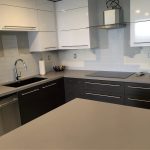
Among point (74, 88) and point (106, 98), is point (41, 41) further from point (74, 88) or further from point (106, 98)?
point (106, 98)

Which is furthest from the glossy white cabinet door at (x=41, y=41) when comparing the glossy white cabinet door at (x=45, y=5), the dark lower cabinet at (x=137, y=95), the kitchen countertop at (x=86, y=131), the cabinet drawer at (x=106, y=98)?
the kitchen countertop at (x=86, y=131)

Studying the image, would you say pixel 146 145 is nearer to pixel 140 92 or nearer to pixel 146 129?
pixel 146 129

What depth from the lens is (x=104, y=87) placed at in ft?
9.65

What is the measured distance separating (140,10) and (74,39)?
1.23 meters

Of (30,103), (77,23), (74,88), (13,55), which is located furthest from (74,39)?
(30,103)

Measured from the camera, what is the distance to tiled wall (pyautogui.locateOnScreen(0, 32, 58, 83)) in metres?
3.00

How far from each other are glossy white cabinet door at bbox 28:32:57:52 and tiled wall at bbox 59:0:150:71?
23.3 inches

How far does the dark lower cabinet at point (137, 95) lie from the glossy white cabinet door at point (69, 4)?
5.19ft

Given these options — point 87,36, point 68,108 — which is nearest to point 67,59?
point 87,36

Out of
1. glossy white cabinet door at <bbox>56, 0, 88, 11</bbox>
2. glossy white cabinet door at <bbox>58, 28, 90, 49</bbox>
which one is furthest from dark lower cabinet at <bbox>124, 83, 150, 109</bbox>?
glossy white cabinet door at <bbox>56, 0, 88, 11</bbox>

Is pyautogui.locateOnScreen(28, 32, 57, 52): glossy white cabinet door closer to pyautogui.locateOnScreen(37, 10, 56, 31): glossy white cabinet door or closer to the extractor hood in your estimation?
pyautogui.locateOnScreen(37, 10, 56, 31): glossy white cabinet door

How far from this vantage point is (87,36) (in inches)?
127

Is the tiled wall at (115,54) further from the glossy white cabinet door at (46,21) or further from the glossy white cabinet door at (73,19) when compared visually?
the glossy white cabinet door at (46,21)

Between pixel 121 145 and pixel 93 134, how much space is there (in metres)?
0.20
